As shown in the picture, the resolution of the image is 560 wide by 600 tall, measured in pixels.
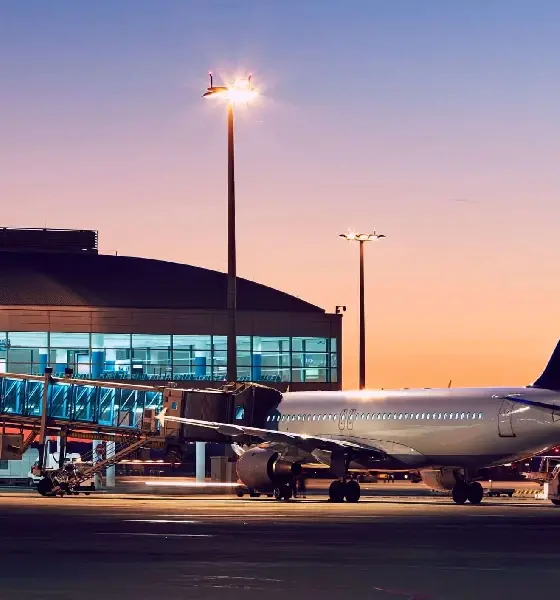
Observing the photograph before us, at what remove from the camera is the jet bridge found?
69.5 m

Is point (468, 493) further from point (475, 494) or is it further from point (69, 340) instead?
point (69, 340)

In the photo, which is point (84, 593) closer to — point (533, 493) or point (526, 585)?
point (526, 585)

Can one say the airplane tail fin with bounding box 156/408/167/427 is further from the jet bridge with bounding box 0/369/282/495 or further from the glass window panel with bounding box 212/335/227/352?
the glass window panel with bounding box 212/335/227/352

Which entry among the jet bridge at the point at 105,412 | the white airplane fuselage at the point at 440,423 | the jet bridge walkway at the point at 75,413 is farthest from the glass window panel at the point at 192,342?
the white airplane fuselage at the point at 440,423

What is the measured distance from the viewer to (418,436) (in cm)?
6241

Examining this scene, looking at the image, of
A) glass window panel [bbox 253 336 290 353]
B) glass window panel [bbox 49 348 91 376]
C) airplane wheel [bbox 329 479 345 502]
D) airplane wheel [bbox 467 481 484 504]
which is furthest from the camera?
glass window panel [bbox 253 336 290 353]

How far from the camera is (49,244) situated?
13562 centimetres

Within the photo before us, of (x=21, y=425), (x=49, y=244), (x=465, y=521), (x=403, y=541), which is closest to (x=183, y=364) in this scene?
(x=49, y=244)

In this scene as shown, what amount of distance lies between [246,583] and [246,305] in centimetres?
10276

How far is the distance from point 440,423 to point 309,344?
6410cm

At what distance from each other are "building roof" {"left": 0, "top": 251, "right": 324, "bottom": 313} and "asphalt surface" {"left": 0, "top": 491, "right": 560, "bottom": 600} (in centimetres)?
7291

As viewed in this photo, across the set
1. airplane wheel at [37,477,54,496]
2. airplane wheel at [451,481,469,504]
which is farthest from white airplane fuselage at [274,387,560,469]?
airplane wheel at [37,477,54,496]

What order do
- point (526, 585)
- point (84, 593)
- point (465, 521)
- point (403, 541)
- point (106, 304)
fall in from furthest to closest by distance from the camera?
1. point (106, 304)
2. point (465, 521)
3. point (403, 541)
4. point (526, 585)
5. point (84, 593)

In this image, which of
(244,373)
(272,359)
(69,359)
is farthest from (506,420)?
(244,373)
